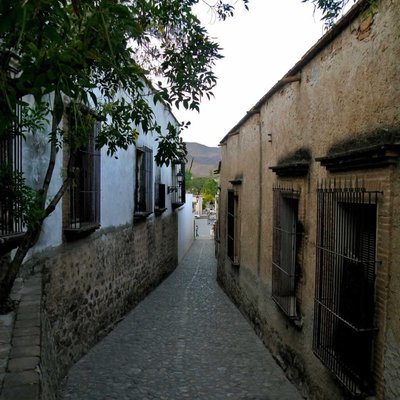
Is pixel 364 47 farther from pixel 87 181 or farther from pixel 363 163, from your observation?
pixel 87 181

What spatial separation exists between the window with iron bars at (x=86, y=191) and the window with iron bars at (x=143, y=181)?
2.54 m

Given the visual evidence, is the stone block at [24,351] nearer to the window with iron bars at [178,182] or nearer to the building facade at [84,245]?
the building facade at [84,245]

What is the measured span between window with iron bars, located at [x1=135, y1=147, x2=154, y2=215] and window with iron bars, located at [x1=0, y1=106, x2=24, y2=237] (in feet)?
16.3

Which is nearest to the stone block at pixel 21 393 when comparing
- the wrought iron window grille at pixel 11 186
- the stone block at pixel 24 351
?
the stone block at pixel 24 351

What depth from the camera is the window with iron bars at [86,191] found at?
6.14 metres

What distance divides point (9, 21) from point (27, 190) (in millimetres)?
2478

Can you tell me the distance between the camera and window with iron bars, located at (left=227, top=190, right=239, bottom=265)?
991 centimetres

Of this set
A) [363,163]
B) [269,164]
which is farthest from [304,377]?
[269,164]

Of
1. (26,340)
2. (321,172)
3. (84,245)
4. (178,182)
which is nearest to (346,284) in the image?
(321,172)

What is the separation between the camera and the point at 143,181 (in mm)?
10211

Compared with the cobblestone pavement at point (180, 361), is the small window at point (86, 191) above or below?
above

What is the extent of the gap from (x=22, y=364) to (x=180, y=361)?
374cm

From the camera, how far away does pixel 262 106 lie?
756 centimetres

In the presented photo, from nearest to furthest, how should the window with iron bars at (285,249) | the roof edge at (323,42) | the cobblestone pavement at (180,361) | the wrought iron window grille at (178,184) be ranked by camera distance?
1. the roof edge at (323,42)
2. the cobblestone pavement at (180,361)
3. the window with iron bars at (285,249)
4. the wrought iron window grille at (178,184)
